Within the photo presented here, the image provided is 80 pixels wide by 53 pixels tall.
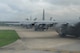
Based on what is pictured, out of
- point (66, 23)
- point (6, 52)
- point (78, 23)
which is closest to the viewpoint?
point (6, 52)

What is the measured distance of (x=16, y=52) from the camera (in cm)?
1599

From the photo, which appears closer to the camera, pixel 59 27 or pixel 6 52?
pixel 6 52

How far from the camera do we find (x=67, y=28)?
3183 cm

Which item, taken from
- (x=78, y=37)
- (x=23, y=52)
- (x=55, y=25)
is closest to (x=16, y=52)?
(x=23, y=52)

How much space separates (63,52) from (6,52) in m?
4.26

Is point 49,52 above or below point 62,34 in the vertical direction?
above

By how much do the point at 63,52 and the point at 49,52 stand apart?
1071 mm

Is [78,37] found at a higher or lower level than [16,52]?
lower

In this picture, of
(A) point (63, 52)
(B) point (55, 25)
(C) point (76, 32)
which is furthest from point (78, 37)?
(A) point (63, 52)

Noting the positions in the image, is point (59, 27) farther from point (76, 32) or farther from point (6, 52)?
point (6, 52)

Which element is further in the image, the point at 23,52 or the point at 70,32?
the point at 70,32

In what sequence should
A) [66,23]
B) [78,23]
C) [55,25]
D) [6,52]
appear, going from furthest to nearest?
[55,25]
[66,23]
[78,23]
[6,52]

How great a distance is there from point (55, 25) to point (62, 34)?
2555 mm

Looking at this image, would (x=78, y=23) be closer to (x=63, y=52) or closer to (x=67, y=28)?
(x=67, y=28)
